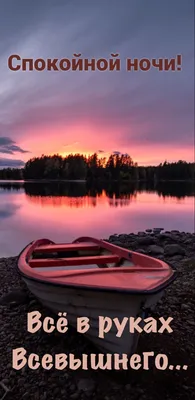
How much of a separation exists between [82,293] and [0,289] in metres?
4.30

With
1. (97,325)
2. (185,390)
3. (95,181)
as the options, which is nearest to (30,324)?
(97,325)

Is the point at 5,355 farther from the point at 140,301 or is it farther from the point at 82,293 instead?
the point at 140,301

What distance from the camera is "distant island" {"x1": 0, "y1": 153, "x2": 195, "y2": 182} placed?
14500 centimetres

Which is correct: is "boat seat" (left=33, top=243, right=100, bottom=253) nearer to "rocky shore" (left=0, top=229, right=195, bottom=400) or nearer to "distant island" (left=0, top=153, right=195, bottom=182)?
"rocky shore" (left=0, top=229, right=195, bottom=400)

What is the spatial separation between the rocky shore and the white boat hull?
0.42 metres

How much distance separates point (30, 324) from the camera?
548cm

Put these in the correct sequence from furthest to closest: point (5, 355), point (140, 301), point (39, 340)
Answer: point (39, 340), point (5, 355), point (140, 301)

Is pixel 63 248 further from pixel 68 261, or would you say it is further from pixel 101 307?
pixel 101 307

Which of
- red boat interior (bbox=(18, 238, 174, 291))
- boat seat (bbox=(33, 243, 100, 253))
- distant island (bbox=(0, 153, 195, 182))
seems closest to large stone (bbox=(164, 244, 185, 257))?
red boat interior (bbox=(18, 238, 174, 291))

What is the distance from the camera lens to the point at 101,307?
4.37m

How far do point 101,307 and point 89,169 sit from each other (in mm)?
143731

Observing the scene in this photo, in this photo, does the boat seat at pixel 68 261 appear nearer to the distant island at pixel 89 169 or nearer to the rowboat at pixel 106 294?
the rowboat at pixel 106 294

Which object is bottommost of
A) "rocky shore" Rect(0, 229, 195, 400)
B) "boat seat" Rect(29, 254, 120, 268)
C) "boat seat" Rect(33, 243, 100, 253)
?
"rocky shore" Rect(0, 229, 195, 400)

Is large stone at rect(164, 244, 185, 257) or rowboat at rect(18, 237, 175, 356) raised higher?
rowboat at rect(18, 237, 175, 356)
